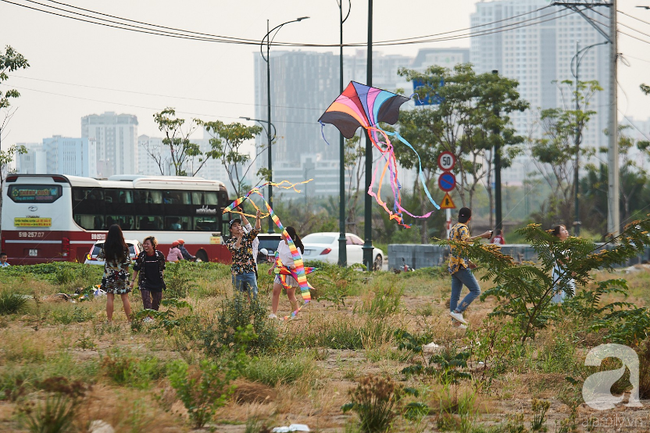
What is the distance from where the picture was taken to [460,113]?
117 feet

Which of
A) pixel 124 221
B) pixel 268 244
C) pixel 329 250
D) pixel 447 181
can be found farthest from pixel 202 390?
pixel 268 244

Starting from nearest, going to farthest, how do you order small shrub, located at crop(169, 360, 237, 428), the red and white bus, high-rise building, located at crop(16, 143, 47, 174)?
small shrub, located at crop(169, 360, 237, 428)
the red and white bus
high-rise building, located at crop(16, 143, 47, 174)

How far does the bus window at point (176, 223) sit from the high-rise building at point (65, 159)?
216ft

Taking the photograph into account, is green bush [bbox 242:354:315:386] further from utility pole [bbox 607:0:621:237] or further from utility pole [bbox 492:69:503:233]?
utility pole [bbox 492:69:503:233]

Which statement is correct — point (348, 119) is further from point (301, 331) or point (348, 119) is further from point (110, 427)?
point (110, 427)

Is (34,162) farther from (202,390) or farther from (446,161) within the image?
(202,390)

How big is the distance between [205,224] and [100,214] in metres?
3.69

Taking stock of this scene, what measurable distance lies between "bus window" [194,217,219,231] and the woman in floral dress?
56.5 ft

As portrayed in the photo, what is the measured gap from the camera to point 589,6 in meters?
23.8

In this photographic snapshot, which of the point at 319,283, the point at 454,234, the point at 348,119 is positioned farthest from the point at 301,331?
the point at 319,283

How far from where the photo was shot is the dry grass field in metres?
5.02

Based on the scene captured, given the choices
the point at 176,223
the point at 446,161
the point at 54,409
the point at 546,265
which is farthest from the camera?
the point at 176,223

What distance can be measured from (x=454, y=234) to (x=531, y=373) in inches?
130

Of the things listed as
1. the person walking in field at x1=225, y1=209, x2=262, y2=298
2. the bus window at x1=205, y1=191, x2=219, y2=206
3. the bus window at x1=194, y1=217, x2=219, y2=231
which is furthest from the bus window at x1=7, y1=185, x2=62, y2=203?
the person walking in field at x1=225, y1=209, x2=262, y2=298
